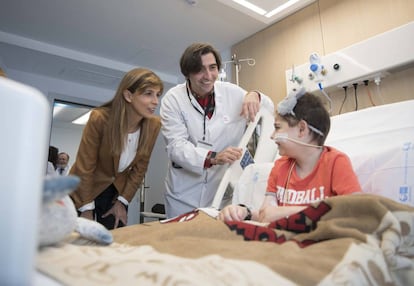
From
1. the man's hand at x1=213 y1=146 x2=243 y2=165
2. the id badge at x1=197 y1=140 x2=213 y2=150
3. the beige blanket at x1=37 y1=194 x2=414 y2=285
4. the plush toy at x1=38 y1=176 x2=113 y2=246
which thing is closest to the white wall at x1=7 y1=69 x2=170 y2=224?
the id badge at x1=197 y1=140 x2=213 y2=150

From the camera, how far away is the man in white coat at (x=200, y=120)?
165cm

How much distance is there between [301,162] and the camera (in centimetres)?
117

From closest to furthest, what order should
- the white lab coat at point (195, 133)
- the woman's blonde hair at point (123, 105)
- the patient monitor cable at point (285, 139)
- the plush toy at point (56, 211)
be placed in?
1. the plush toy at point (56, 211)
2. the patient monitor cable at point (285, 139)
3. the woman's blonde hair at point (123, 105)
4. the white lab coat at point (195, 133)

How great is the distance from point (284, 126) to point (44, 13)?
2.56m

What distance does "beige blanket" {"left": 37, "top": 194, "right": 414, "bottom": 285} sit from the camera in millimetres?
431

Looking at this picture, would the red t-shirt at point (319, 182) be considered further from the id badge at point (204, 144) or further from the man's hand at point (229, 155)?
the id badge at point (204, 144)

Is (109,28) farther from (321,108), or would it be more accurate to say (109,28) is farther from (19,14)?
(321,108)

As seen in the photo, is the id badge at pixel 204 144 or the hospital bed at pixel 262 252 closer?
the hospital bed at pixel 262 252

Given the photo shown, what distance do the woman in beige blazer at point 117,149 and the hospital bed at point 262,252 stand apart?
2.59ft

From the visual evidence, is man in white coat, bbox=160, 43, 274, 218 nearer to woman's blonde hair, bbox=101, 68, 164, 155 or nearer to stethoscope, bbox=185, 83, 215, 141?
stethoscope, bbox=185, 83, 215, 141

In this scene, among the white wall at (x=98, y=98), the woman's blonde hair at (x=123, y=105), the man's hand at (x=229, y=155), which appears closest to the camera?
the man's hand at (x=229, y=155)

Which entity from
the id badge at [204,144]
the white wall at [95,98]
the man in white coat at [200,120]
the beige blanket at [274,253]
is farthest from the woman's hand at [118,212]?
the white wall at [95,98]

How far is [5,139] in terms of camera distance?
1.06 feet

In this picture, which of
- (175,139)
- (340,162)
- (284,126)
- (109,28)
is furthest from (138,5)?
(340,162)
